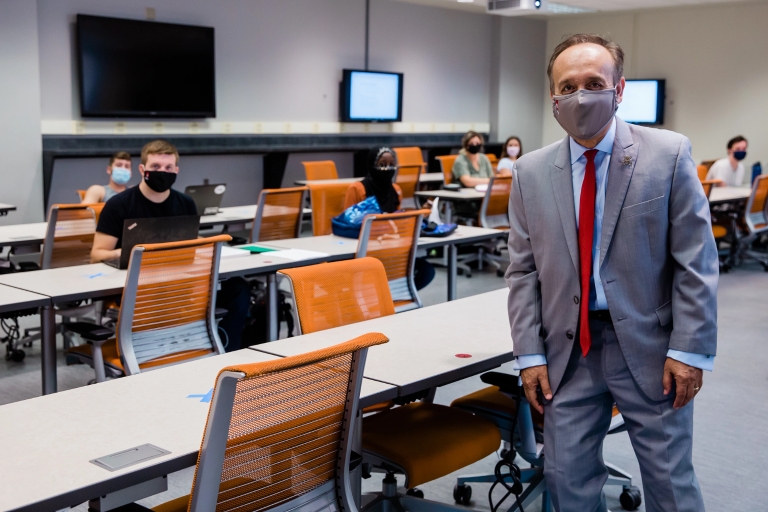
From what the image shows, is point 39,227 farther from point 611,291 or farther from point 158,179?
point 611,291

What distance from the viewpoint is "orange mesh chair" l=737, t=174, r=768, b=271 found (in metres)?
7.79

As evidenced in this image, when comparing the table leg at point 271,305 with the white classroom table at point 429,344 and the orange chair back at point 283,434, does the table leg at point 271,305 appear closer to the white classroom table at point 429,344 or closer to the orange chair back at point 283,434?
the white classroom table at point 429,344

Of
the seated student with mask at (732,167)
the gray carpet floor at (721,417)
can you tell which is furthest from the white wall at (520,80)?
the gray carpet floor at (721,417)

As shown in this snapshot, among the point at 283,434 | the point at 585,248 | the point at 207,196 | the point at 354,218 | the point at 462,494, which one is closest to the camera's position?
the point at 283,434

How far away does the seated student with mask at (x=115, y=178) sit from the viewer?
584 cm

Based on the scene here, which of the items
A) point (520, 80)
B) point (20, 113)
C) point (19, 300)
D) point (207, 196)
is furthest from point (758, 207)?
point (20, 113)

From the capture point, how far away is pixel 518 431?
2.66 metres

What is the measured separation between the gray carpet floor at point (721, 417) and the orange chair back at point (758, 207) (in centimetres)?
156

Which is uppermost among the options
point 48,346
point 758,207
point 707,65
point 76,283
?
point 707,65

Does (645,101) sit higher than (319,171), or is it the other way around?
(645,101)

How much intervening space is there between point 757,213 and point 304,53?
5857 mm

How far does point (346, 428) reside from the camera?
190cm

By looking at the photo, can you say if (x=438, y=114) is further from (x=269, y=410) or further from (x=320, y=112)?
(x=269, y=410)

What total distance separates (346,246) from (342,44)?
711cm
